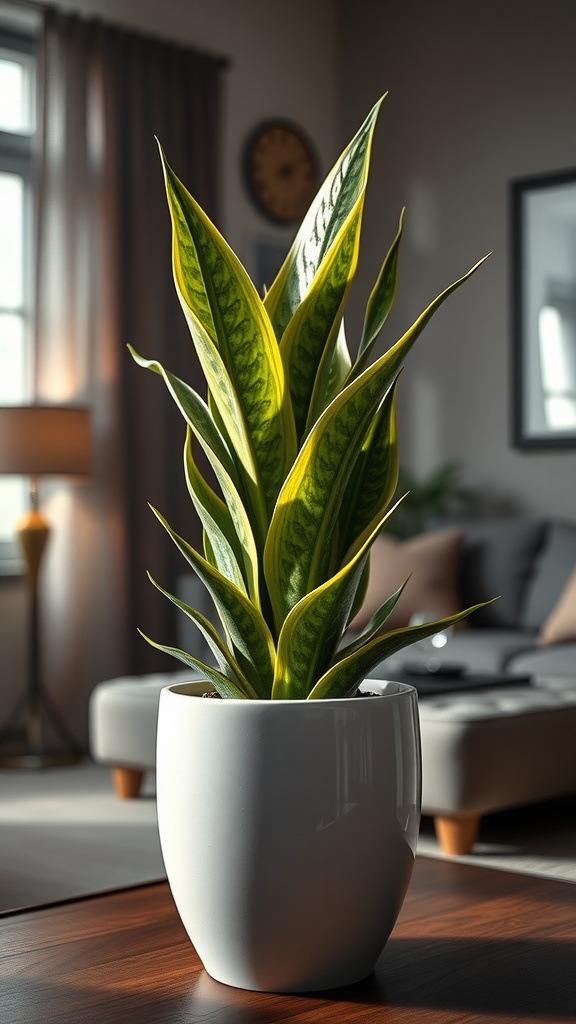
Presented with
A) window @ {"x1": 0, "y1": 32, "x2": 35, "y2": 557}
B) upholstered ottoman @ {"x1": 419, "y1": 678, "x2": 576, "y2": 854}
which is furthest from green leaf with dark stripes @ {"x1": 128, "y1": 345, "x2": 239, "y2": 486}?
window @ {"x1": 0, "y1": 32, "x2": 35, "y2": 557}

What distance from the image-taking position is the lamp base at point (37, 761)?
4488 mm

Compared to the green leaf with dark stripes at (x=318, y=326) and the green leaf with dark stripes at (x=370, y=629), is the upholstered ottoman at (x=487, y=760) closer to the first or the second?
the green leaf with dark stripes at (x=370, y=629)

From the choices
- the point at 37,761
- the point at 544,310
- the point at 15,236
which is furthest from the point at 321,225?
the point at 544,310

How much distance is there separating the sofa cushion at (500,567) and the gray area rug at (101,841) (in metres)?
1.36

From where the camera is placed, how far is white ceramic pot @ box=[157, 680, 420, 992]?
119 centimetres

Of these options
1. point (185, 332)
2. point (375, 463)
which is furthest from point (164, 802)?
point (185, 332)

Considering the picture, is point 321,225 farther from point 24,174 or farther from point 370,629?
point 24,174

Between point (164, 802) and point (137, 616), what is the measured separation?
3.96 meters

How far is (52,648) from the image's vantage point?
16.3 feet

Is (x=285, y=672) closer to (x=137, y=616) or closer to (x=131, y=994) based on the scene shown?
(x=131, y=994)

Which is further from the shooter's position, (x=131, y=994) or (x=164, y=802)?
(x=164, y=802)

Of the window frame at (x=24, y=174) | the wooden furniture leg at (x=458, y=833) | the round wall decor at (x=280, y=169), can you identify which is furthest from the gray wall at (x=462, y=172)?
the wooden furniture leg at (x=458, y=833)

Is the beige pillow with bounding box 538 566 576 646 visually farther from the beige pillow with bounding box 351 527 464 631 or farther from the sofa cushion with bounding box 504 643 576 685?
the beige pillow with bounding box 351 527 464 631

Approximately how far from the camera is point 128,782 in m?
3.79
